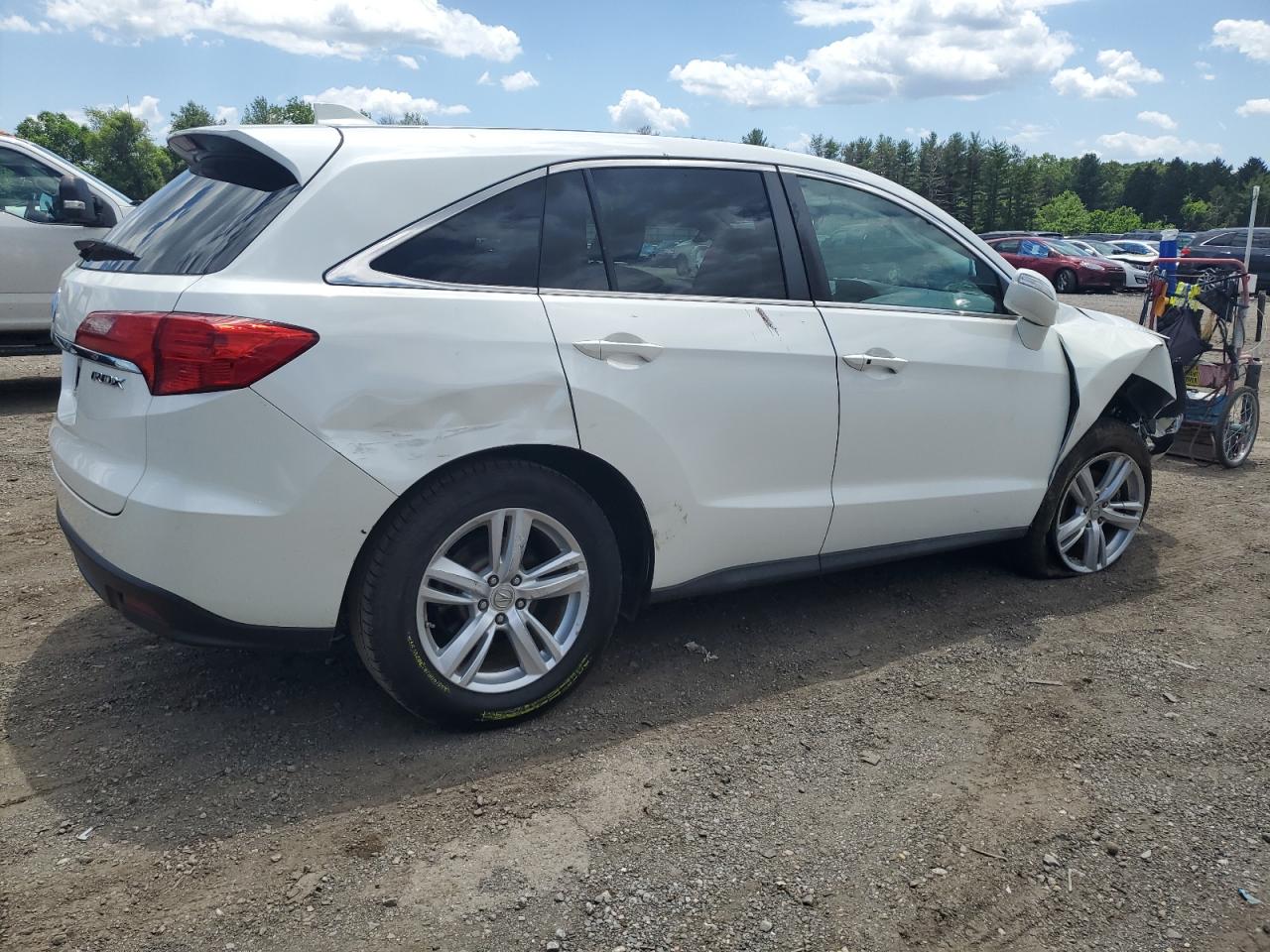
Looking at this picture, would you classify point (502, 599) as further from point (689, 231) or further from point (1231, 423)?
point (1231, 423)

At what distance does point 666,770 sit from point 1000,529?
6.86ft

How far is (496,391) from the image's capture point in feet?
9.93

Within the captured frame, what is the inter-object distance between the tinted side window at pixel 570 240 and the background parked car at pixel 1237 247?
923 inches

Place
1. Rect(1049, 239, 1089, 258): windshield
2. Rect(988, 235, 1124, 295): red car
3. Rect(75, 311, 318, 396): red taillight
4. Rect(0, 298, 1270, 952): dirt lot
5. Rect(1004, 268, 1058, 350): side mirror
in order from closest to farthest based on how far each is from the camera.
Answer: Rect(0, 298, 1270, 952): dirt lot
Rect(75, 311, 318, 396): red taillight
Rect(1004, 268, 1058, 350): side mirror
Rect(988, 235, 1124, 295): red car
Rect(1049, 239, 1089, 258): windshield

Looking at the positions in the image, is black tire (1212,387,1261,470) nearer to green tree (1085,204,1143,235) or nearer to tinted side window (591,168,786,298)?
tinted side window (591,168,786,298)

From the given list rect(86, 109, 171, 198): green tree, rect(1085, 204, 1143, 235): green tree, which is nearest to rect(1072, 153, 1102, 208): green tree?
rect(1085, 204, 1143, 235): green tree

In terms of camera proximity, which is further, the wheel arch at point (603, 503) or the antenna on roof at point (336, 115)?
the antenna on roof at point (336, 115)

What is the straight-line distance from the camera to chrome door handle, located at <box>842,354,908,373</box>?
376 centimetres

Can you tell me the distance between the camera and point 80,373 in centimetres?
312

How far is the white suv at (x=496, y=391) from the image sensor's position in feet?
9.18

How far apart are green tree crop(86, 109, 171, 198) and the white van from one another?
78.9m

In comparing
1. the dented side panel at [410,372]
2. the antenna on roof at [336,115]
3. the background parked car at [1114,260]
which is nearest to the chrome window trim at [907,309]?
the dented side panel at [410,372]

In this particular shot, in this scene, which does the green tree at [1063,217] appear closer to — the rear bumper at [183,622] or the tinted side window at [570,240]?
the tinted side window at [570,240]

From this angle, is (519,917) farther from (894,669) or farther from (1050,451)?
(1050,451)
